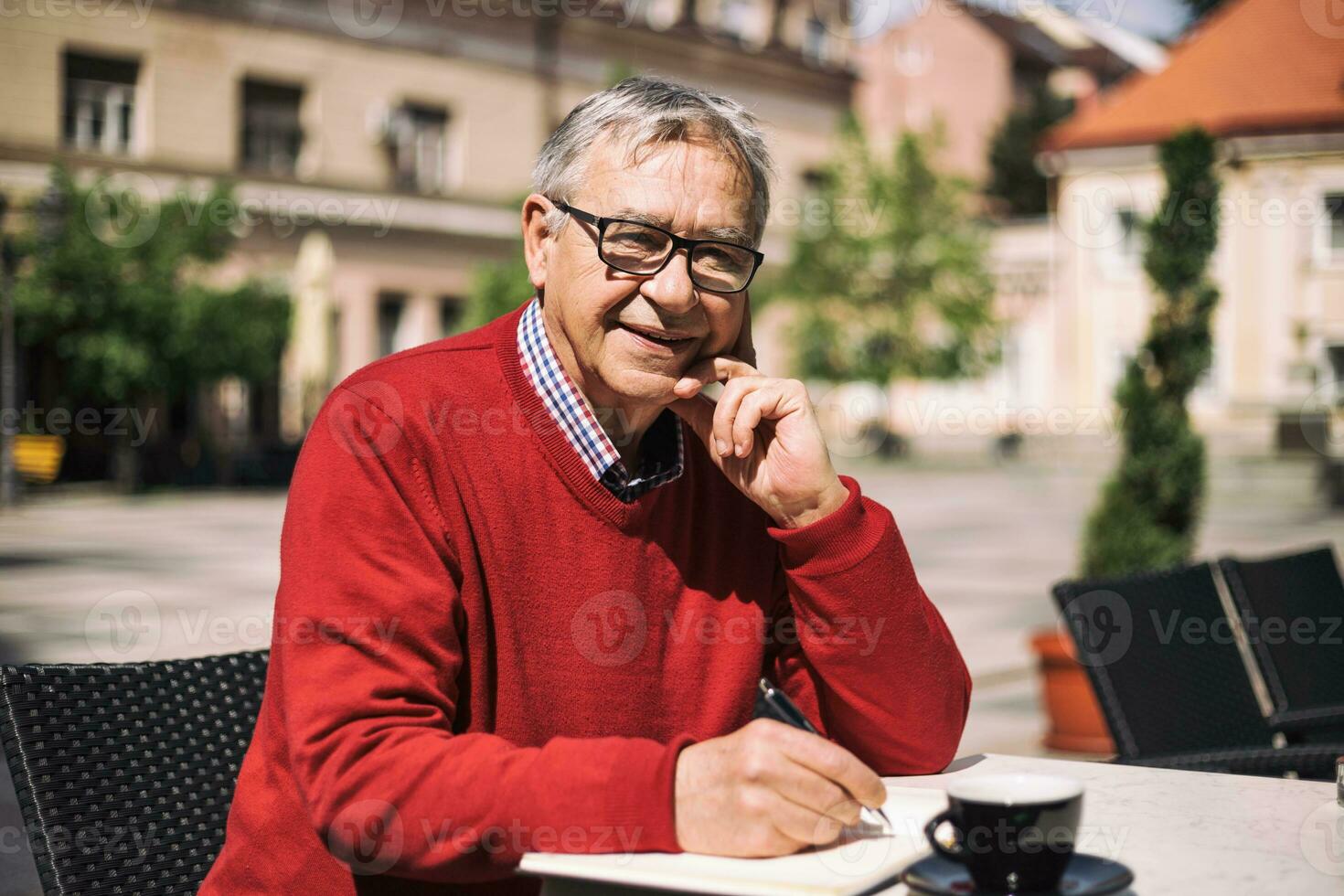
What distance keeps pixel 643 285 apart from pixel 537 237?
0.25 meters

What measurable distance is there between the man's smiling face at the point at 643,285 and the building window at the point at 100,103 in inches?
1004

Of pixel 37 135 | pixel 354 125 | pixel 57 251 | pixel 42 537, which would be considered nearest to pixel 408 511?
pixel 42 537

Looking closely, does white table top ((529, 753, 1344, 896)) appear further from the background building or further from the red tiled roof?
the red tiled roof

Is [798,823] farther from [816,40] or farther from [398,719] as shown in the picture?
[816,40]

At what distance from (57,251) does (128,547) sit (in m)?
7.92

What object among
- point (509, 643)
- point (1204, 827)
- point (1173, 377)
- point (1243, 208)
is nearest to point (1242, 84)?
point (1243, 208)

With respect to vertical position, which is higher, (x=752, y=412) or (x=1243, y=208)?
(x=1243, y=208)

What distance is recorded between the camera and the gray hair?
214 centimetres

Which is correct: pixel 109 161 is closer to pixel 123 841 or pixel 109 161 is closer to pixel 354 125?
pixel 354 125

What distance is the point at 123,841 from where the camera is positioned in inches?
79.4

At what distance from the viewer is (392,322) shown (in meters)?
30.5

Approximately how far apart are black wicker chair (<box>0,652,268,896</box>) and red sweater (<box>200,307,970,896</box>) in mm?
173

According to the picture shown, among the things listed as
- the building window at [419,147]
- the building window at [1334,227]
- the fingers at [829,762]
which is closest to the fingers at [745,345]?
the fingers at [829,762]

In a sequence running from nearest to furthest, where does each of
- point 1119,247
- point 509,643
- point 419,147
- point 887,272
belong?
point 509,643, point 419,147, point 887,272, point 1119,247
